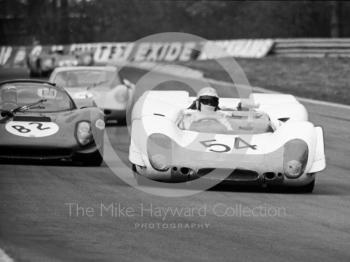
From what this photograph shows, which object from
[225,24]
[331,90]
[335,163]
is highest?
→ [335,163]

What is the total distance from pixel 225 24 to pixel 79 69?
39080 mm

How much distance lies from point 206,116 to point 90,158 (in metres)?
2.04

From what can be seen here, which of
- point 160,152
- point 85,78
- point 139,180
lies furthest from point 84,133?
point 85,78

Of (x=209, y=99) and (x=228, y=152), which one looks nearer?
(x=228, y=152)

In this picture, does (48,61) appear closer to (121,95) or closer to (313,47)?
(313,47)

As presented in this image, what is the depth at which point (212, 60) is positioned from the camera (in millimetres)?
38688

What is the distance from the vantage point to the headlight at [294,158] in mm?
9945

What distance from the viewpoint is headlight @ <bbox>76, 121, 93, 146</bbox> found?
12.4 m

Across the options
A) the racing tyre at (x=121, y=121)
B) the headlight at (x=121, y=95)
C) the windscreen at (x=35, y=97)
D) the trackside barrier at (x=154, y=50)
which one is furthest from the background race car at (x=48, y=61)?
the windscreen at (x=35, y=97)

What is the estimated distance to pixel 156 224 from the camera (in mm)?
7676

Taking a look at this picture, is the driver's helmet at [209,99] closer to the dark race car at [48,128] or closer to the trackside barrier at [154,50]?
the dark race car at [48,128]

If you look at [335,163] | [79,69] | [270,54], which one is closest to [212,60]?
[270,54]

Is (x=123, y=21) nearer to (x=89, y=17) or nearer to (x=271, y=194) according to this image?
(x=89, y=17)

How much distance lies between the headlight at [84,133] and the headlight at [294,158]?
3.23 metres
